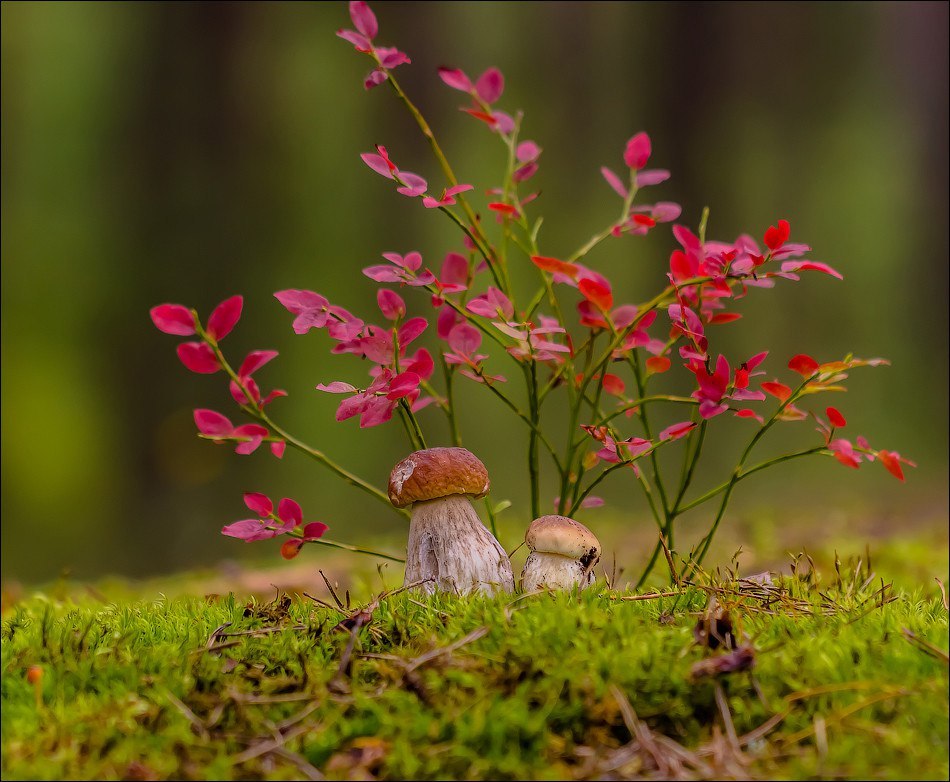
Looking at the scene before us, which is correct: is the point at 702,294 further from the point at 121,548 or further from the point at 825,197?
the point at 825,197

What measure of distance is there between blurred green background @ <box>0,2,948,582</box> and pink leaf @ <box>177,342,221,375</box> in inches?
150

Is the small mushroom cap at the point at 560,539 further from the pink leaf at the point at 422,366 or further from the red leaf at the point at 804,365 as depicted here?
the red leaf at the point at 804,365

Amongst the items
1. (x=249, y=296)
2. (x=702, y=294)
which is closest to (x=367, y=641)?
(x=702, y=294)

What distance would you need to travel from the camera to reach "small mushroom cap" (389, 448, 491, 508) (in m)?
1.65

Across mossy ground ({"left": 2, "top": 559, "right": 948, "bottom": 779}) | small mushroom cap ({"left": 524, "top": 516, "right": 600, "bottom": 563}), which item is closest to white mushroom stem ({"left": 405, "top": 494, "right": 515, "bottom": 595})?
small mushroom cap ({"left": 524, "top": 516, "right": 600, "bottom": 563})

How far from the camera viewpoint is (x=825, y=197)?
7.55m

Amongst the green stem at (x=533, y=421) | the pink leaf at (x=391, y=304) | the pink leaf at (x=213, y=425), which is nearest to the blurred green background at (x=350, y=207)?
the green stem at (x=533, y=421)

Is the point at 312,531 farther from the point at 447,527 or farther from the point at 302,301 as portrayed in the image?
the point at 302,301

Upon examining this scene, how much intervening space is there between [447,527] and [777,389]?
0.81 meters

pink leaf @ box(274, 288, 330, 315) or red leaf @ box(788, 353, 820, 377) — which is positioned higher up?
red leaf @ box(788, 353, 820, 377)

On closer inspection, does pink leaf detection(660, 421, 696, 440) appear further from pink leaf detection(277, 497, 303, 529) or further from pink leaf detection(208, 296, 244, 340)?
pink leaf detection(208, 296, 244, 340)

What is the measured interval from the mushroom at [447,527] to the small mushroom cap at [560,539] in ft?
0.36

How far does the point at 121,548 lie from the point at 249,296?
7.41 ft

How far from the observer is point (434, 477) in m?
1.65
